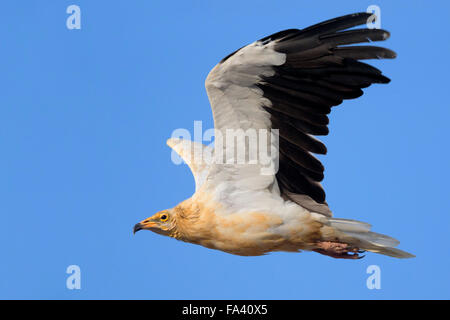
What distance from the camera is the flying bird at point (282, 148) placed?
8812 mm

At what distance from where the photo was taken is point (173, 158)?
38.9 feet

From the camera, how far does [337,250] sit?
31.2 feet

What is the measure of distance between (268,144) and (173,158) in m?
2.80

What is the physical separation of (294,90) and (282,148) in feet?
2.75

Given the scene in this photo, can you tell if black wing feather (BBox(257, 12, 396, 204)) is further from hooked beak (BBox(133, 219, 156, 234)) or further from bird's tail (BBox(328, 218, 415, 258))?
hooked beak (BBox(133, 219, 156, 234))

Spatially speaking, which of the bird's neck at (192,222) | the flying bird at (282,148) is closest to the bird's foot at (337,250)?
the flying bird at (282,148)

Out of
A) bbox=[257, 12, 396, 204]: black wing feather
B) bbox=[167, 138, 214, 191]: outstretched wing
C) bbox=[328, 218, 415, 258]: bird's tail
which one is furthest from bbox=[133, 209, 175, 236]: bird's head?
bbox=[328, 218, 415, 258]: bird's tail

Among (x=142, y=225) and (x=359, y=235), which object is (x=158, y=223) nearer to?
(x=142, y=225)

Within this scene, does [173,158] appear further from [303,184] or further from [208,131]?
[303,184]

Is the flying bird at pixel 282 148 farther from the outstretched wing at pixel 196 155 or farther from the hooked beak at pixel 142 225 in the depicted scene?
the outstretched wing at pixel 196 155

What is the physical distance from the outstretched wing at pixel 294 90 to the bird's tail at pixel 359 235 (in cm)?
36

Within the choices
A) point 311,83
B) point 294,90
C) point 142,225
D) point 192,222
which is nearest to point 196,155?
point 142,225
